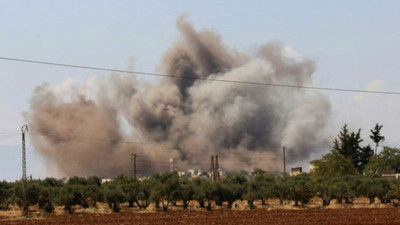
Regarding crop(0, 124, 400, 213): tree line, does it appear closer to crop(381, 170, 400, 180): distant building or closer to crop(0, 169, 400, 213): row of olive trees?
crop(0, 169, 400, 213): row of olive trees

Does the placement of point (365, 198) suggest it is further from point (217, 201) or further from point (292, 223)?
point (292, 223)

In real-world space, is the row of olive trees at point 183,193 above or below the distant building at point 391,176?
below

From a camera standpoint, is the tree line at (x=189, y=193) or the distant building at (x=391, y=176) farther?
the distant building at (x=391, y=176)

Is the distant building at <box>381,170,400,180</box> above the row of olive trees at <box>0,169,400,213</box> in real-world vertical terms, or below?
above

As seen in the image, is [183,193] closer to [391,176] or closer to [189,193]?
[189,193]

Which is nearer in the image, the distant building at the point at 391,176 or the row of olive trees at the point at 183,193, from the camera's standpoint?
the row of olive trees at the point at 183,193

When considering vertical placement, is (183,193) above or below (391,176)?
below

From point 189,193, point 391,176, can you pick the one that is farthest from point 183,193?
→ point 391,176

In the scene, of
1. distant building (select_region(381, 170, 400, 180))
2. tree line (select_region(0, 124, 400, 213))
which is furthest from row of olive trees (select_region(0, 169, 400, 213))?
distant building (select_region(381, 170, 400, 180))

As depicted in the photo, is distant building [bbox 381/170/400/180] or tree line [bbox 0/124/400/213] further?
distant building [bbox 381/170/400/180]

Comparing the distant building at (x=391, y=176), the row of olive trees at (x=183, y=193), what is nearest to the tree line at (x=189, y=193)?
the row of olive trees at (x=183, y=193)

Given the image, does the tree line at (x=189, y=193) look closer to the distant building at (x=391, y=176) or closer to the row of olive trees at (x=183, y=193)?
the row of olive trees at (x=183, y=193)

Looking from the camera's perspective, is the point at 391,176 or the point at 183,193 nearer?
the point at 183,193

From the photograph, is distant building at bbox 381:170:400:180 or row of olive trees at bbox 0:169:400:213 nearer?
row of olive trees at bbox 0:169:400:213
